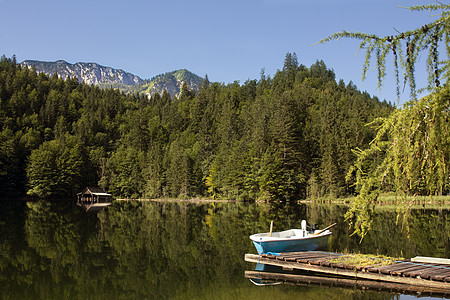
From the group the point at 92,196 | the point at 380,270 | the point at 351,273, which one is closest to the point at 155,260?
the point at 351,273

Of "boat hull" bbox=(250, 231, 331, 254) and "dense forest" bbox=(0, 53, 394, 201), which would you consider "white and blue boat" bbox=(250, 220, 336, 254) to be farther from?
"dense forest" bbox=(0, 53, 394, 201)

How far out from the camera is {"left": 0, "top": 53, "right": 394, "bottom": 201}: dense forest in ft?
264

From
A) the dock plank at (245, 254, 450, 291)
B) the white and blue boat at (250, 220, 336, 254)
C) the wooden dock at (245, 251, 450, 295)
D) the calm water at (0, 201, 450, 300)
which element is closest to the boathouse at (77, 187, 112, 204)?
the calm water at (0, 201, 450, 300)

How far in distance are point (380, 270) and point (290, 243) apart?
18.4 ft

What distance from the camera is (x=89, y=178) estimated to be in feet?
363

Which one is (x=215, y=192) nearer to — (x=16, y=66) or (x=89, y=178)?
(x=89, y=178)

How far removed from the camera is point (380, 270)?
13711 millimetres

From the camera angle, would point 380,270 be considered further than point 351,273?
No

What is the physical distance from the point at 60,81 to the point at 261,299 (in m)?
171

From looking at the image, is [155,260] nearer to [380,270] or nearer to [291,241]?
[291,241]

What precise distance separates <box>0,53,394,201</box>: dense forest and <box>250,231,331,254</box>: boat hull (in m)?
52.2

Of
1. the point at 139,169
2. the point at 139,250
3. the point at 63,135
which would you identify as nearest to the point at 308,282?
the point at 139,250

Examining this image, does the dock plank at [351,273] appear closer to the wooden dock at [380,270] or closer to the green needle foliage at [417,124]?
the wooden dock at [380,270]

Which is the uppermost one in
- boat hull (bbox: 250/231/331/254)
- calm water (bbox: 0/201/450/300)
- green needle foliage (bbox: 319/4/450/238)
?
green needle foliage (bbox: 319/4/450/238)
